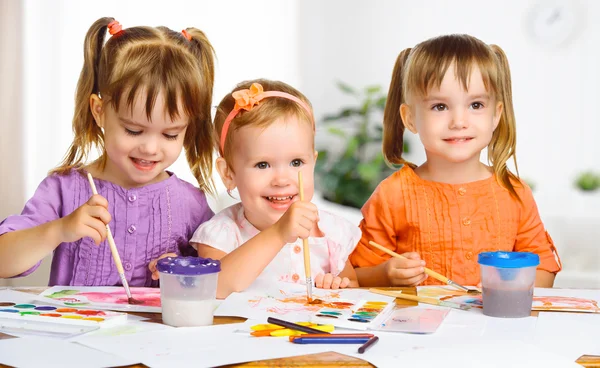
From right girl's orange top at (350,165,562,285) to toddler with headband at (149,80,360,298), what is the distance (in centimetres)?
13

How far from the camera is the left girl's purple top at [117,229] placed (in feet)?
5.28

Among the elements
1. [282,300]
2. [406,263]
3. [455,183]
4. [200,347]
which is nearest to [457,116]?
[455,183]

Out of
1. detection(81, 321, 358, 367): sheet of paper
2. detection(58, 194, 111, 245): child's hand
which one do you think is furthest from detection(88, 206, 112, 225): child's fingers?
detection(81, 321, 358, 367): sheet of paper

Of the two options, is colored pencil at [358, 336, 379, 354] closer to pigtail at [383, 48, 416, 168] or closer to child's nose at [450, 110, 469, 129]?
child's nose at [450, 110, 469, 129]

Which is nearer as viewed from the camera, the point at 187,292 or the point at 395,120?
the point at 187,292

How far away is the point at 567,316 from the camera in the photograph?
1.18 meters

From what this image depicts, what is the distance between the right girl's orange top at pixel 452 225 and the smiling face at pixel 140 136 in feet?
1.58

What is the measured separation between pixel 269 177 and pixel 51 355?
0.62 metres

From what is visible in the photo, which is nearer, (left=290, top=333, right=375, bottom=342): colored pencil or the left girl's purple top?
(left=290, top=333, right=375, bottom=342): colored pencil

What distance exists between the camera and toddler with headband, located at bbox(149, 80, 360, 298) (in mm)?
1468

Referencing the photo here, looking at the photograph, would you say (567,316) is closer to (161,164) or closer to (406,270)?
(406,270)

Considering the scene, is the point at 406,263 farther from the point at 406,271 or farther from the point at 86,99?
the point at 86,99

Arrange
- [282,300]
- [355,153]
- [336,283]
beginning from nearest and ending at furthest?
1. [282,300]
2. [336,283]
3. [355,153]

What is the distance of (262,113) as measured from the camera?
148 centimetres
